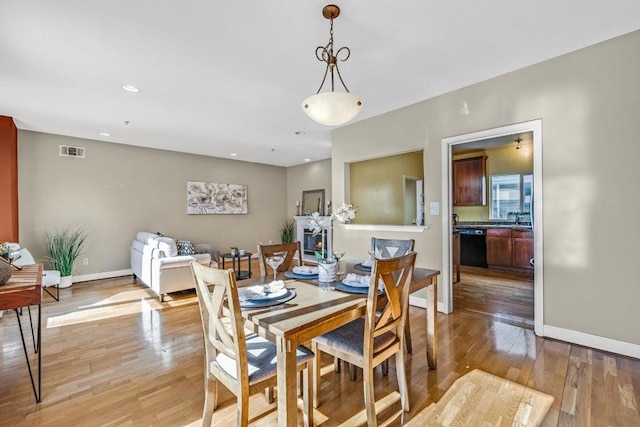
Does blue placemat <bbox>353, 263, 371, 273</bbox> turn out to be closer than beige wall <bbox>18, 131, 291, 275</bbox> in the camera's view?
Yes

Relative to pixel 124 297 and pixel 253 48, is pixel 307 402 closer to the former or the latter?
pixel 253 48

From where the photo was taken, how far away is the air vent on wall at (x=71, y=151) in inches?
195

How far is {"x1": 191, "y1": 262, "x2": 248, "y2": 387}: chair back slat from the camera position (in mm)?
1255

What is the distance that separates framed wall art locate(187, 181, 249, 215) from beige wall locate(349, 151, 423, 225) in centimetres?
305

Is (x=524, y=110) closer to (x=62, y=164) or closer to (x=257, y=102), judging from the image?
(x=257, y=102)

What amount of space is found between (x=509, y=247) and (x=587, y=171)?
10.6 ft

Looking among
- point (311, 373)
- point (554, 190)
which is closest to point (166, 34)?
point (311, 373)

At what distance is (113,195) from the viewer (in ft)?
17.8

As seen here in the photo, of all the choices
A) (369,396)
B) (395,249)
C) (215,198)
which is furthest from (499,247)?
(215,198)

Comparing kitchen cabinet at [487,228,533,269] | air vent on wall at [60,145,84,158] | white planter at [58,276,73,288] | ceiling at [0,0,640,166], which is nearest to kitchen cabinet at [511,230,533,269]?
kitchen cabinet at [487,228,533,269]

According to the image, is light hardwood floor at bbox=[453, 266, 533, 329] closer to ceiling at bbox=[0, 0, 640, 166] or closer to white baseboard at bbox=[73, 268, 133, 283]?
ceiling at bbox=[0, 0, 640, 166]

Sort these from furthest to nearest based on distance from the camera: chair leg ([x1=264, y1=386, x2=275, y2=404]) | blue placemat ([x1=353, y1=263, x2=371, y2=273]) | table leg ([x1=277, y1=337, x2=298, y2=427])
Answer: blue placemat ([x1=353, y1=263, x2=371, y2=273]), chair leg ([x1=264, y1=386, x2=275, y2=404]), table leg ([x1=277, y1=337, x2=298, y2=427])

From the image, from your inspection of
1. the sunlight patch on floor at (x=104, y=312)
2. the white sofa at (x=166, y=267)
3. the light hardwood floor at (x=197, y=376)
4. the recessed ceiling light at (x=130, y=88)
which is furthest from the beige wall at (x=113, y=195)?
the recessed ceiling light at (x=130, y=88)

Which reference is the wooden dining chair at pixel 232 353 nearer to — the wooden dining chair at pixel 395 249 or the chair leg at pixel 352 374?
the chair leg at pixel 352 374
